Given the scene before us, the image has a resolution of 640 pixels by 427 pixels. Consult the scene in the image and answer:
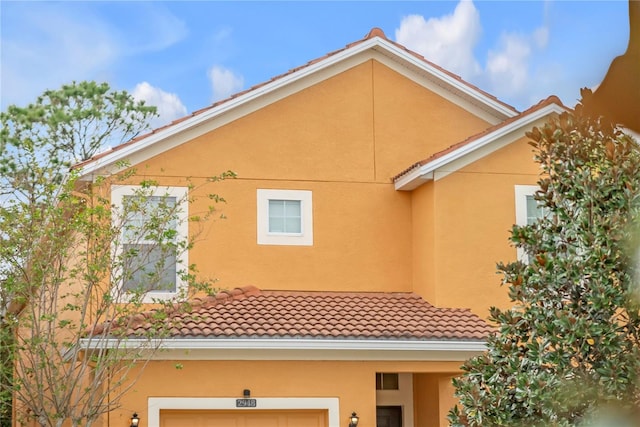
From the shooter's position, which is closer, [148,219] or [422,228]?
[148,219]

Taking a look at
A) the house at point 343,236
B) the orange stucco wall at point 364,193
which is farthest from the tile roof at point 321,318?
the orange stucco wall at point 364,193

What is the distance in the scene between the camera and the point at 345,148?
1756 cm

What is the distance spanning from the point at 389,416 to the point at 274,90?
608cm

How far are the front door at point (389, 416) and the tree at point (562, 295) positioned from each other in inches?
367

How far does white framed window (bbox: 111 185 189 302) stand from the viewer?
47.6ft

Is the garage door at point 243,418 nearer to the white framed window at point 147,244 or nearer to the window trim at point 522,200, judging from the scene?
the white framed window at point 147,244

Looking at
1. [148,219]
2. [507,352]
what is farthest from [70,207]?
[507,352]

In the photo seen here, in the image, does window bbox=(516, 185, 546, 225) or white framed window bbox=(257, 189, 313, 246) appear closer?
window bbox=(516, 185, 546, 225)

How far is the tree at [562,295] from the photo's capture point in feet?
22.7

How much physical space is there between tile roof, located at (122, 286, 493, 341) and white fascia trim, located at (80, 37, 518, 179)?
2.79 m

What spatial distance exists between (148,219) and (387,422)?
550cm

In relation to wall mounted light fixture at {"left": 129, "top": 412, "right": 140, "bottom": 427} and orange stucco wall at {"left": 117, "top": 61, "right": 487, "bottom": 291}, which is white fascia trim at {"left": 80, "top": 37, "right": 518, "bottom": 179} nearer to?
orange stucco wall at {"left": 117, "top": 61, "right": 487, "bottom": 291}

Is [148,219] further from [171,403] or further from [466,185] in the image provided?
[466,185]

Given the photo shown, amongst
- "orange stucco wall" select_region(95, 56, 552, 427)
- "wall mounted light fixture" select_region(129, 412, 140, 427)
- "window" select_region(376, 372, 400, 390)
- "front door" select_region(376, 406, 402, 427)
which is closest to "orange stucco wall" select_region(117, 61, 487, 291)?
"orange stucco wall" select_region(95, 56, 552, 427)
